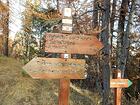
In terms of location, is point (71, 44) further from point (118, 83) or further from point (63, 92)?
point (118, 83)

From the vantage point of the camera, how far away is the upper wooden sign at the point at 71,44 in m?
7.33

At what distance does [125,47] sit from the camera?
1373cm

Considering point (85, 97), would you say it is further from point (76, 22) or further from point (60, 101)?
point (60, 101)

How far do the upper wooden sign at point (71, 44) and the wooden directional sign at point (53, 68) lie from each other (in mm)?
234

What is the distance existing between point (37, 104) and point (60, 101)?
6994mm

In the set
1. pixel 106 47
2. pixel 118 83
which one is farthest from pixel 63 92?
pixel 106 47

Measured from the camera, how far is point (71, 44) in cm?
749

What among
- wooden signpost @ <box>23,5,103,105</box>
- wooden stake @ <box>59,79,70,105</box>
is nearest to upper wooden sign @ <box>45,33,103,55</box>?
wooden signpost @ <box>23,5,103,105</box>

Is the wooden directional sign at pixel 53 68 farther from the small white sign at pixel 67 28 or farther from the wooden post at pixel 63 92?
the small white sign at pixel 67 28

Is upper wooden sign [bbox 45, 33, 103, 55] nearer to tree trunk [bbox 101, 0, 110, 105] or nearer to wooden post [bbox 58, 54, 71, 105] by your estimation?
wooden post [bbox 58, 54, 71, 105]

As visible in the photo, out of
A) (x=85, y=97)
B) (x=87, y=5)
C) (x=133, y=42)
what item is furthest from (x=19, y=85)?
(x=133, y=42)

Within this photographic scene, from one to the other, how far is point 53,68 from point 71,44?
695 mm

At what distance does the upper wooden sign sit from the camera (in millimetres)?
7332

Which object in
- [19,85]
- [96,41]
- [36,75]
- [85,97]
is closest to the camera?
[36,75]
